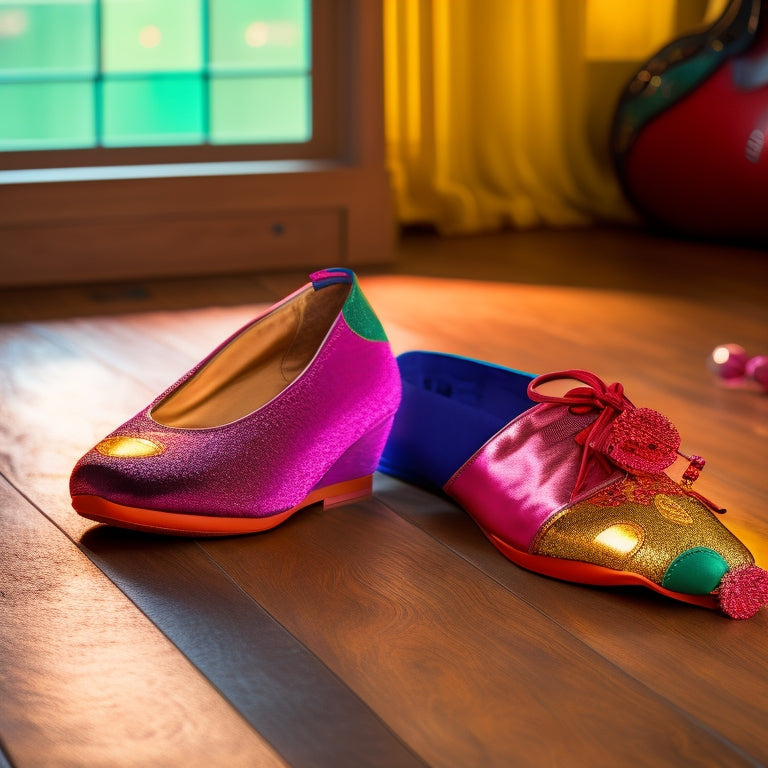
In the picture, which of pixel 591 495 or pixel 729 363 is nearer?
pixel 591 495

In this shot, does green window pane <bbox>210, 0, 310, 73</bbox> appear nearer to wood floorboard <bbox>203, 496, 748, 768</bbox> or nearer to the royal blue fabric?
the royal blue fabric

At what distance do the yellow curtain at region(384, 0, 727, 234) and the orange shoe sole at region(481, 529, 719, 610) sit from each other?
1897 millimetres

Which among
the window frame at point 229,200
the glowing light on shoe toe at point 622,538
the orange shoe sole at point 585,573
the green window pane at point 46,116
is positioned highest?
the green window pane at point 46,116

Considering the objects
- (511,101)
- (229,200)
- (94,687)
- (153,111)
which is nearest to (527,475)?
Result: (94,687)

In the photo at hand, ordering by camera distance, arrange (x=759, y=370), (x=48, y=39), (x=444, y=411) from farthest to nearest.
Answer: (x=48, y=39) → (x=759, y=370) → (x=444, y=411)

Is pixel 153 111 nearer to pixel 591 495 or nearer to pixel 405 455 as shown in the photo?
pixel 405 455

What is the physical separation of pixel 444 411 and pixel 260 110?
57.2 inches

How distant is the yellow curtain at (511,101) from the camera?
2834mm

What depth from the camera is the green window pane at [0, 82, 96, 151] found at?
2.33m

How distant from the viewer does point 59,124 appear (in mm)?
2377

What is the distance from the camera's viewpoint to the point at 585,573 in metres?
1.03

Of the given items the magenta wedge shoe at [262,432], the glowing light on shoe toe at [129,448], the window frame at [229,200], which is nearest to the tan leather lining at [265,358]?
the magenta wedge shoe at [262,432]

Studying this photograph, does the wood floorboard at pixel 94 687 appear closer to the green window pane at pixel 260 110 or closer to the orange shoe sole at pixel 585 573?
the orange shoe sole at pixel 585 573

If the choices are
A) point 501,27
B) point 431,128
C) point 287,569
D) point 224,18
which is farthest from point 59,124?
point 287,569
